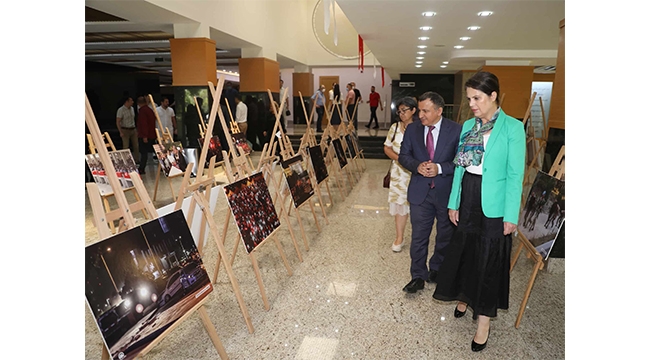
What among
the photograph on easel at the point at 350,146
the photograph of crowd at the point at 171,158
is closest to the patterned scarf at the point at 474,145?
the photograph of crowd at the point at 171,158

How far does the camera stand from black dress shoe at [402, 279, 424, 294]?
11.1ft

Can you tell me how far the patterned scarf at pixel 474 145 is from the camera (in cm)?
246

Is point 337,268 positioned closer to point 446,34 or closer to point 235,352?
point 235,352

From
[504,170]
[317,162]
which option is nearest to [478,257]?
[504,170]

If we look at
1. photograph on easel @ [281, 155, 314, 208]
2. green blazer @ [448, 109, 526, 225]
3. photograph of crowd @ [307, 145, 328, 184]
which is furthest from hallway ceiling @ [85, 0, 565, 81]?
green blazer @ [448, 109, 526, 225]

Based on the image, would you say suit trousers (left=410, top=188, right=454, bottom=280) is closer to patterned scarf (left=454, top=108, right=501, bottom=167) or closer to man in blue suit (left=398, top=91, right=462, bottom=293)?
man in blue suit (left=398, top=91, right=462, bottom=293)

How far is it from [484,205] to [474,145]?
0.33 m

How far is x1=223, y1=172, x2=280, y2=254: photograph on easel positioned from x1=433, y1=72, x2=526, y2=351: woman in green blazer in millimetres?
1284

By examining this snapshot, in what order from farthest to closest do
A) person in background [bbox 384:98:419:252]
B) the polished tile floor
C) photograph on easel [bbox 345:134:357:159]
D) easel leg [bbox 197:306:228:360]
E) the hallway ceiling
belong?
photograph on easel [bbox 345:134:357:159] → the hallway ceiling → person in background [bbox 384:98:419:252] → the polished tile floor → easel leg [bbox 197:306:228:360]

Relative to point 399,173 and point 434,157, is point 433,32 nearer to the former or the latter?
point 399,173

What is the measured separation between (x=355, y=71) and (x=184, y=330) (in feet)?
62.0

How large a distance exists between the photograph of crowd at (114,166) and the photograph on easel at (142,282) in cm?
284
